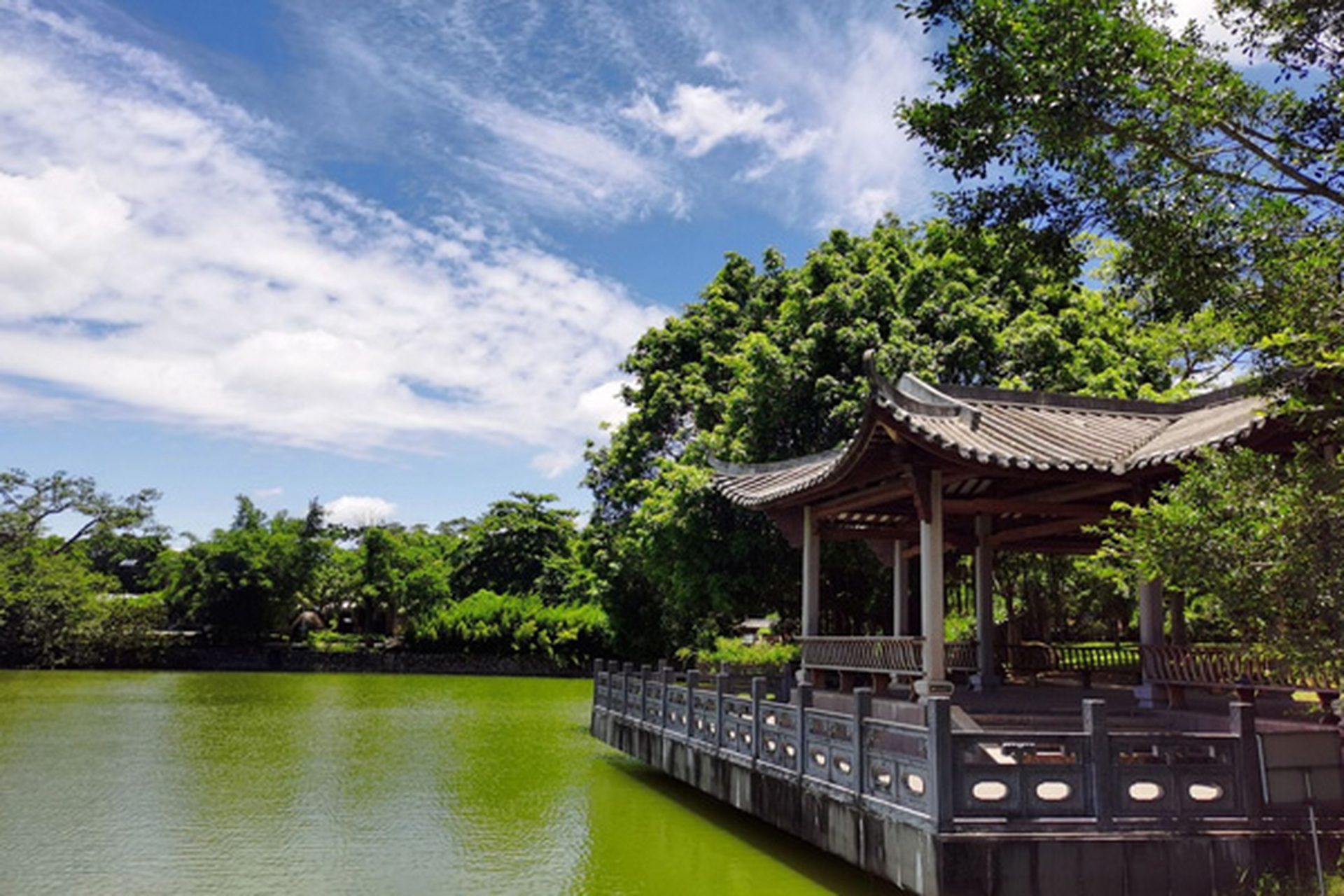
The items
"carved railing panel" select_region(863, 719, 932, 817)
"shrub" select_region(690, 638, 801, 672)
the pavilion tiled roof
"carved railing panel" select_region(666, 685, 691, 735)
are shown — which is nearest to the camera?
"carved railing panel" select_region(863, 719, 932, 817)

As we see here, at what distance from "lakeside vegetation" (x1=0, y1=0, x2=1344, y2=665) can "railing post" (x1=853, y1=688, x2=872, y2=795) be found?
204 centimetres

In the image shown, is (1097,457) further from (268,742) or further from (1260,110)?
(268,742)

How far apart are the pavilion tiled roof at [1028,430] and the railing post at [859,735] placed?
7.06ft

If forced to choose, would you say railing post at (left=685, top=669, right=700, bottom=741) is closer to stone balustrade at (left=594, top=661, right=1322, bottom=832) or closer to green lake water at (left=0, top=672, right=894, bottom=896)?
green lake water at (left=0, top=672, right=894, bottom=896)

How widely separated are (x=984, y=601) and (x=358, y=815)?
287 inches

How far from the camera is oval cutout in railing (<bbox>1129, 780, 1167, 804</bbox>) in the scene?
6.27 m

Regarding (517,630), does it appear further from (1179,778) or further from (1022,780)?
(1179,778)

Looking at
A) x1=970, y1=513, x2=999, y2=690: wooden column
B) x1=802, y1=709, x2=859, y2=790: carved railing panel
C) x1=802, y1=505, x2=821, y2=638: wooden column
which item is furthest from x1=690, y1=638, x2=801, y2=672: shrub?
x1=802, y1=709, x2=859, y2=790: carved railing panel

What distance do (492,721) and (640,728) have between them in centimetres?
820

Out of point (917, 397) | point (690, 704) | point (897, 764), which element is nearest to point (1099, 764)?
point (897, 764)

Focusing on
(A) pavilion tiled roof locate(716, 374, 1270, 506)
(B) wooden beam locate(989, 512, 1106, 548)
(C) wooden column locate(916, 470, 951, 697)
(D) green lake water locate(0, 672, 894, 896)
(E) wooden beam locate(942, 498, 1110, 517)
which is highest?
(A) pavilion tiled roof locate(716, 374, 1270, 506)

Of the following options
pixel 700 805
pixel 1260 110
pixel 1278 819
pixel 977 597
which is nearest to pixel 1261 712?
pixel 1278 819

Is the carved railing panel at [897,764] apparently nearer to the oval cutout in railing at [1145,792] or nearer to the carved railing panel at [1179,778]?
the carved railing panel at [1179,778]

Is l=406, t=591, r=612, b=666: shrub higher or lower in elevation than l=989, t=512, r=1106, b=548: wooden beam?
lower
